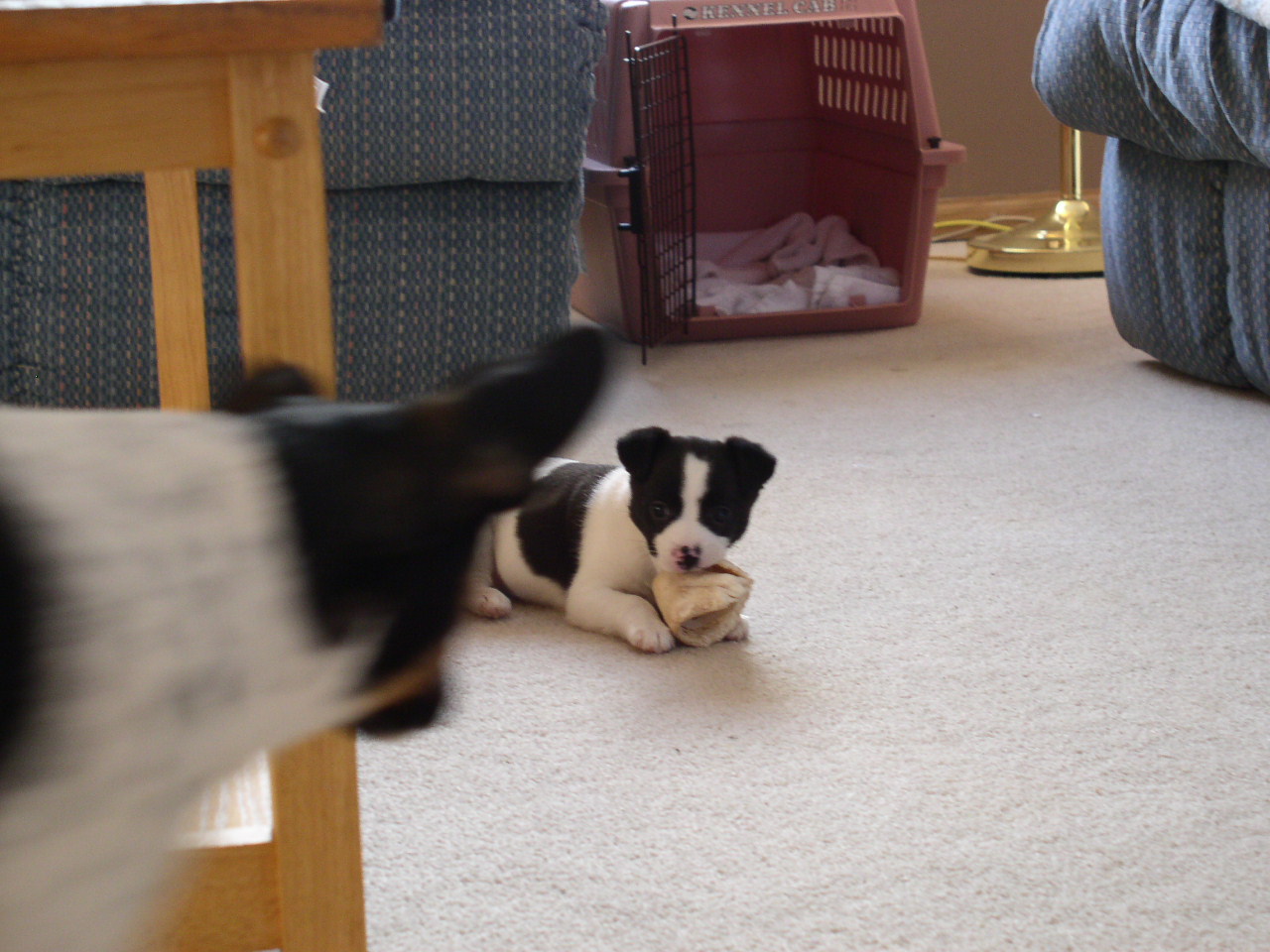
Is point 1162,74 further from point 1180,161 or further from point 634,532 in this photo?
point 634,532

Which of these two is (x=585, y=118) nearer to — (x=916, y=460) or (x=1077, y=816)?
(x=916, y=460)

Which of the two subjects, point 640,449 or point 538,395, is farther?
point 640,449

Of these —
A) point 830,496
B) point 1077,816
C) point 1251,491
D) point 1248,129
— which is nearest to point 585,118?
point 830,496

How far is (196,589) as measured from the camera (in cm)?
26

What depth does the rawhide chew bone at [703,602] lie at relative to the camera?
1.34 m

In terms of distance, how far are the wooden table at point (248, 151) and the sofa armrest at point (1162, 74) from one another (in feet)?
4.94

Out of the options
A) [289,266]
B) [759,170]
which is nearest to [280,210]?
[289,266]

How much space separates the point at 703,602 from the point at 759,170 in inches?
81.5

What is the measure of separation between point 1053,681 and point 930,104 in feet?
5.59

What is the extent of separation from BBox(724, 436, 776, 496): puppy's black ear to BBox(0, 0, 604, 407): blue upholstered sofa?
52cm

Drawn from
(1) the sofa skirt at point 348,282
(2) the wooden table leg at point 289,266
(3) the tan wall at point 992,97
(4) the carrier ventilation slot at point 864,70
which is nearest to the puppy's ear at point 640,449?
(1) the sofa skirt at point 348,282

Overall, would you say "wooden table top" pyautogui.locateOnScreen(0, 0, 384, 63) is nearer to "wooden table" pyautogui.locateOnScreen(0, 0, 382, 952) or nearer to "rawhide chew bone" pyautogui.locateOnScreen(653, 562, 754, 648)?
"wooden table" pyautogui.locateOnScreen(0, 0, 382, 952)

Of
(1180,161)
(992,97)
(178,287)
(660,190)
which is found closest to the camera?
(178,287)

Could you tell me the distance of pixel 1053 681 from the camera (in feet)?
4.15
